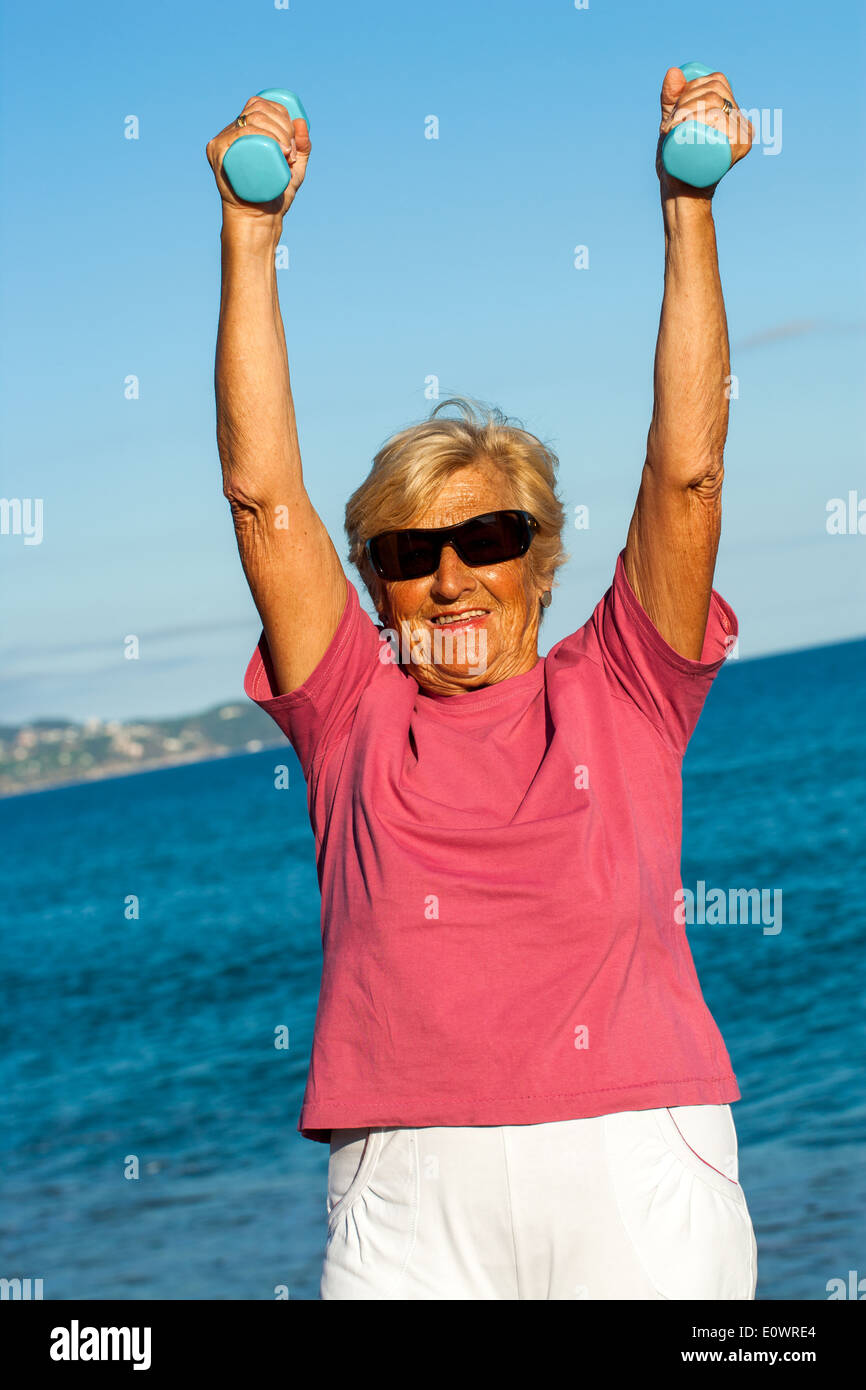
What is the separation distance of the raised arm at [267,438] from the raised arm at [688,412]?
622 mm

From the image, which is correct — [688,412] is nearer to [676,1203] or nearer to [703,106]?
[703,106]

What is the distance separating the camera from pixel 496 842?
2.38 m

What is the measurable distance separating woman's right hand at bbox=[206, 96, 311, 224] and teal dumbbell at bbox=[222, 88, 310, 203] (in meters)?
0.03

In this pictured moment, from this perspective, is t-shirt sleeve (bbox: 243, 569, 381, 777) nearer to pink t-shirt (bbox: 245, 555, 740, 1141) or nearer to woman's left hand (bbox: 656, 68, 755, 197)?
pink t-shirt (bbox: 245, 555, 740, 1141)

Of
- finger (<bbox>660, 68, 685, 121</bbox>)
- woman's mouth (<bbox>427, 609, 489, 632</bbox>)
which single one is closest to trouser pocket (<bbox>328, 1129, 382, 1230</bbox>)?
woman's mouth (<bbox>427, 609, 489, 632</bbox>)

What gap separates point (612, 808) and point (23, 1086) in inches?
661

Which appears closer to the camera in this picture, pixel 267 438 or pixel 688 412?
pixel 688 412

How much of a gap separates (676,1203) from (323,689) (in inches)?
43.4

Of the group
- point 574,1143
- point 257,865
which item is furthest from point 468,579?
point 257,865

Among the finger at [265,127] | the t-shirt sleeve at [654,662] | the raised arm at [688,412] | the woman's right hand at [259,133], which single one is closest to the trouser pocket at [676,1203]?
the t-shirt sleeve at [654,662]

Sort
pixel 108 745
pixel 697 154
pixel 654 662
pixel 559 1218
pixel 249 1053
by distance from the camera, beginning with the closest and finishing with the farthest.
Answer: pixel 559 1218
pixel 697 154
pixel 654 662
pixel 249 1053
pixel 108 745

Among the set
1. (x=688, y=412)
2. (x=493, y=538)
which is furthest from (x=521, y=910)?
(x=688, y=412)

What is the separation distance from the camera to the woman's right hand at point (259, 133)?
8.32ft
